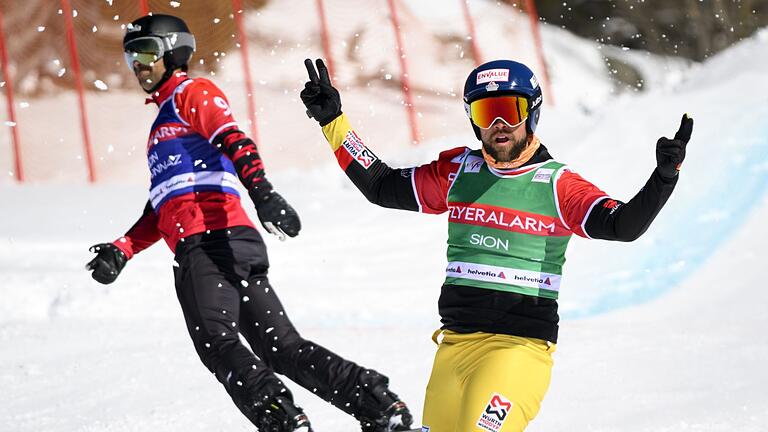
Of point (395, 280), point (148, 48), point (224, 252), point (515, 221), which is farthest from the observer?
point (395, 280)

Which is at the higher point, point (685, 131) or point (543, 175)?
point (685, 131)

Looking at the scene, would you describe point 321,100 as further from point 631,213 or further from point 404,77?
point 404,77

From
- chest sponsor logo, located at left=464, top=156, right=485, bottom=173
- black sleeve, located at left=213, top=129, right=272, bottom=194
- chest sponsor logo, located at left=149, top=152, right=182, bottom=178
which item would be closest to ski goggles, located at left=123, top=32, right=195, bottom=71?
chest sponsor logo, located at left=149, top=152, right=182, bottom=178

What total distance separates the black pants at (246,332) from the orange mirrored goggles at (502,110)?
1.34 meters

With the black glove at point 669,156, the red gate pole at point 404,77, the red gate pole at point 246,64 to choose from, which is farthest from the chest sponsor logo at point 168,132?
the red gate pole at point 404,77

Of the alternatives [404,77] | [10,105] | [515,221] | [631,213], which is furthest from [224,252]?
[404,77]

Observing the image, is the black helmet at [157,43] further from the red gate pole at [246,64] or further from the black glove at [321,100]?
the red gate pole at [246,64]

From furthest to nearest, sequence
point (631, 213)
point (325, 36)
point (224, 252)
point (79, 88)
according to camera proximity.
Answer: point (325, 36), point (79, 88), point (224, 252), point (631, 213)

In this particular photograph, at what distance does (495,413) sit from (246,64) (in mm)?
11187

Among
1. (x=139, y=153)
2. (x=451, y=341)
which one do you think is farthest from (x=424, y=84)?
(x=451, y=341)

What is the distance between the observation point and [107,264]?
4.99 metres

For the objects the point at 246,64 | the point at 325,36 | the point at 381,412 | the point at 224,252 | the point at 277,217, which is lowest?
the point at 381,412

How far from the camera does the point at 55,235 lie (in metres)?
10.6

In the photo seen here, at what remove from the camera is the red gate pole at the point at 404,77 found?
14641 mm
